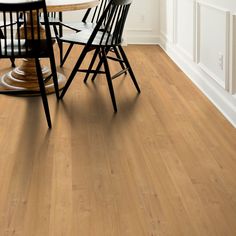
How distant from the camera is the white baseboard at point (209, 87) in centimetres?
355

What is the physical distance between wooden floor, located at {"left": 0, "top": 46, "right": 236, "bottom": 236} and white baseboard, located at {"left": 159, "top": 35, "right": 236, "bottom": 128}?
0.06 meters

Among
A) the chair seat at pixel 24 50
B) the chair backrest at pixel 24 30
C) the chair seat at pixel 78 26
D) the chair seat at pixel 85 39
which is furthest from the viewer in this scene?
the chair seat at pixel 78 26

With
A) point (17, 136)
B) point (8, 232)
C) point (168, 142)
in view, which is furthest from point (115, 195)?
point (17, 136)

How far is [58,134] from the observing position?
131 inches

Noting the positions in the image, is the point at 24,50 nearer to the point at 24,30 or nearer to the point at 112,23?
the point at 24,30

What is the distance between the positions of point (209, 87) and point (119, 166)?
4.84 ft

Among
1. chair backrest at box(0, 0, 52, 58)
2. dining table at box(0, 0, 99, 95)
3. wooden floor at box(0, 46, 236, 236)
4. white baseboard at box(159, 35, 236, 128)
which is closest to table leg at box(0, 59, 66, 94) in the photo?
dining table at box(0, 0, 99, 95)

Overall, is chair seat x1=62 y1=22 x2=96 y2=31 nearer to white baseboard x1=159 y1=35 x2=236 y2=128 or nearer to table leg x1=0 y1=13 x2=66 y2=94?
table leg x1=0 y1=13 x2=66 y2=94

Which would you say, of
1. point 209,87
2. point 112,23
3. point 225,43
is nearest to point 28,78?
point 112,23

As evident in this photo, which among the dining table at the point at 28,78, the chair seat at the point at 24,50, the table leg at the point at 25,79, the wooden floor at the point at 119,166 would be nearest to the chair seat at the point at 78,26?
the table leg at the point at 25,79

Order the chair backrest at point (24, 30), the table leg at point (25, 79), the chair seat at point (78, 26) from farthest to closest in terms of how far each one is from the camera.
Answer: the chair seat at point (78, 26), the table leg at point (25, 79), the chair backrest at point (24, 30)

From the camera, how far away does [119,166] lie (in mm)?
2838

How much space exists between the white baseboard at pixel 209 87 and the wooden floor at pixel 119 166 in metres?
0.06

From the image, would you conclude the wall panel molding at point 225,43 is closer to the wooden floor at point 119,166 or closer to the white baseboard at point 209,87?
the white baseboard at point 209,87
